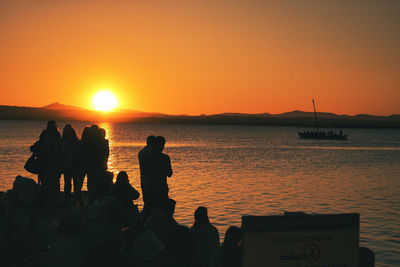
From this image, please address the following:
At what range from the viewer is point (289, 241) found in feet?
9.45

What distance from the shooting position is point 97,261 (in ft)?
17.1

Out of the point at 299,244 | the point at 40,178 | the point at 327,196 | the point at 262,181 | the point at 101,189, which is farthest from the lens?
the point at 262,181

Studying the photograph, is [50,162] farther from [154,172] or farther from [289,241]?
[289,241]

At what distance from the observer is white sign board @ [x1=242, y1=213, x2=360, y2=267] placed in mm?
2875

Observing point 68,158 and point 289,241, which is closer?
point 289,241

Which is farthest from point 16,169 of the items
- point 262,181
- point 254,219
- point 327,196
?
point 254,219

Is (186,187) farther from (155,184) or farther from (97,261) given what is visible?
(97,261)

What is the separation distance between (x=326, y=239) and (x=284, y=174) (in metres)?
31.0

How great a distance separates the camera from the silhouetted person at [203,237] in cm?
711

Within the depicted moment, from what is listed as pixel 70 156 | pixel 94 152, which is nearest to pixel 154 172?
pixel 94 152

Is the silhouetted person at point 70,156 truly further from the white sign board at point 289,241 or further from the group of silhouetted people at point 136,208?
the white sign board at point 289,241

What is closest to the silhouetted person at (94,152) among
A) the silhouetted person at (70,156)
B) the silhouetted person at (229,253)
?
the silhouetted person at (70,156)

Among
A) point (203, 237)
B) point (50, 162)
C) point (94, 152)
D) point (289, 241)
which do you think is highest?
point (289, 241)

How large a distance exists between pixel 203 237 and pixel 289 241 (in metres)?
4.47
